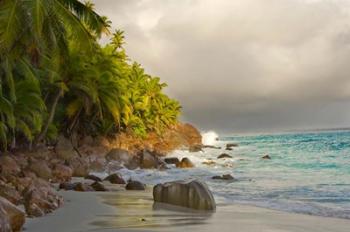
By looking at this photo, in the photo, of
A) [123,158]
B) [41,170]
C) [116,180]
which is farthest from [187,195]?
[123,158]

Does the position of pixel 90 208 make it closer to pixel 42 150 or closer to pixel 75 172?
pixel 75 172

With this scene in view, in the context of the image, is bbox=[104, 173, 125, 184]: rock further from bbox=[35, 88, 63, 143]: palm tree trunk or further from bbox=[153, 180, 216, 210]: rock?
bbox=[35, 88, 63, 143]: palm tree trunk

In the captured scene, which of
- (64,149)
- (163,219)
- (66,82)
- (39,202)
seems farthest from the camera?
(64,149)

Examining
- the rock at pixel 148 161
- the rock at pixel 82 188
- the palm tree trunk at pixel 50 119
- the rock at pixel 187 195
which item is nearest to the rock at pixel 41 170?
the rock at pixel 82 188

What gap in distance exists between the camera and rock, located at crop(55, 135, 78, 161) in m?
30.9

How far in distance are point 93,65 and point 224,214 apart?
82.6 ft

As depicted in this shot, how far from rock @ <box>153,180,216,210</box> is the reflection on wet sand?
0.83 ft

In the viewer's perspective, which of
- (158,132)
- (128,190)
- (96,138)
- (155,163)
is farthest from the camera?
(158,132)

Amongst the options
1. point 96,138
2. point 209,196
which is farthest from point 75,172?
point 96,138

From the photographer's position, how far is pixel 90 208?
11.5m

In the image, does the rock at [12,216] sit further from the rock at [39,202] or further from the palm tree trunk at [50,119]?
the palm tree trunk at [50,119]

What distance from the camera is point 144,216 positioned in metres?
10.4

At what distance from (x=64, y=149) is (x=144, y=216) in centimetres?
2393

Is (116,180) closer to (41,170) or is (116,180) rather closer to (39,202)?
(41,170)
